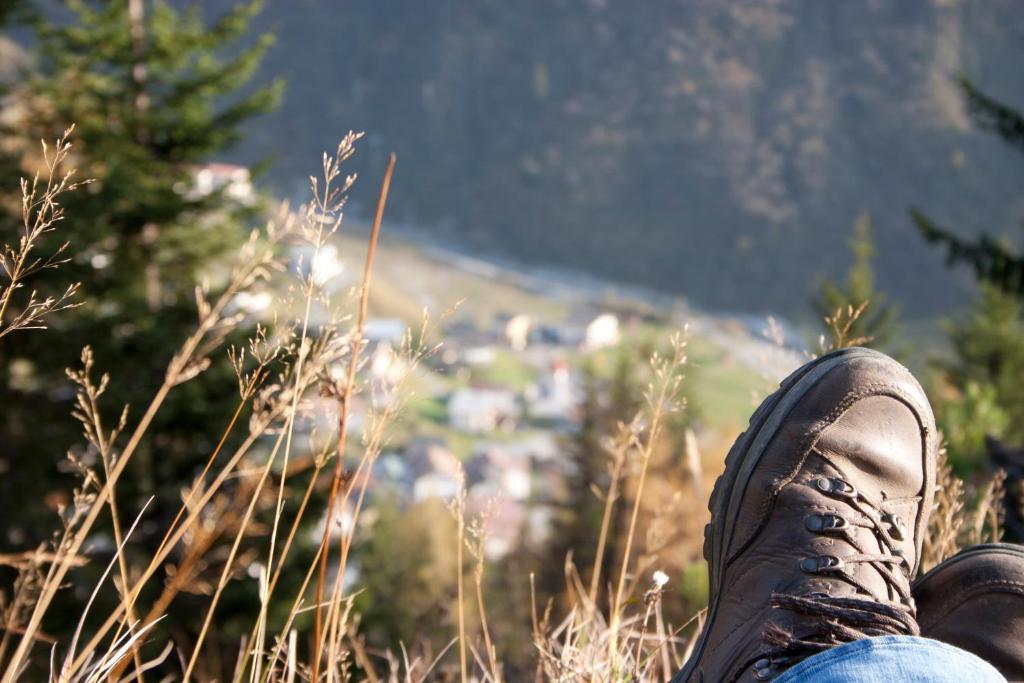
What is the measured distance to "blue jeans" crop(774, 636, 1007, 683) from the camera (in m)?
0.91

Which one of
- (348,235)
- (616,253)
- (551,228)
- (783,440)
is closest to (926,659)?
(783,440)

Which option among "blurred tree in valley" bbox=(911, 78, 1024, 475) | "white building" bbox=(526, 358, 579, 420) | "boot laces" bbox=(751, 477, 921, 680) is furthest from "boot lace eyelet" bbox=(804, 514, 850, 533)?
"white building" bbox=(526, 358, 579, 420)

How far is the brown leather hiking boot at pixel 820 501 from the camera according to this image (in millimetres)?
1224

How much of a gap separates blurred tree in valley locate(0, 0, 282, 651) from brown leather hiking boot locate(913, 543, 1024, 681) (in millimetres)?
6371

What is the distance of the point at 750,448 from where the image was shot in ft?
4.58

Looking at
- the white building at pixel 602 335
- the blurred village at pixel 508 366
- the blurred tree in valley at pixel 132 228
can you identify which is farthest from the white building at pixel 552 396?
the blurred tree in valley at pixel 132 228

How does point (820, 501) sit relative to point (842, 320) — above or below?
below

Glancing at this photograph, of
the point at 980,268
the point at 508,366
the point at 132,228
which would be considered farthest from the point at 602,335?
the point at 980,268

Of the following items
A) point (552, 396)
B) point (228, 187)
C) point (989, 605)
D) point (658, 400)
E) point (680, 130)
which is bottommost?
point (552, 396)

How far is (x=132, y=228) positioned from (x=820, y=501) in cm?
757

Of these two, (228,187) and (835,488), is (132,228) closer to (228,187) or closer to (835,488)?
(228,187)

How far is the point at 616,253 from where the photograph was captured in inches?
3674

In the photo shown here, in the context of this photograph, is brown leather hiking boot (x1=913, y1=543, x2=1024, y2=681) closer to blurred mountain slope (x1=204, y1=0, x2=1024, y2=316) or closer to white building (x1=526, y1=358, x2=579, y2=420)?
white building (x1=526, y1=358, x2=579, y2=420)

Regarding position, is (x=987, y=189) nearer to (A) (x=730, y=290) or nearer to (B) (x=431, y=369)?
(A) (x=730, y=290)
